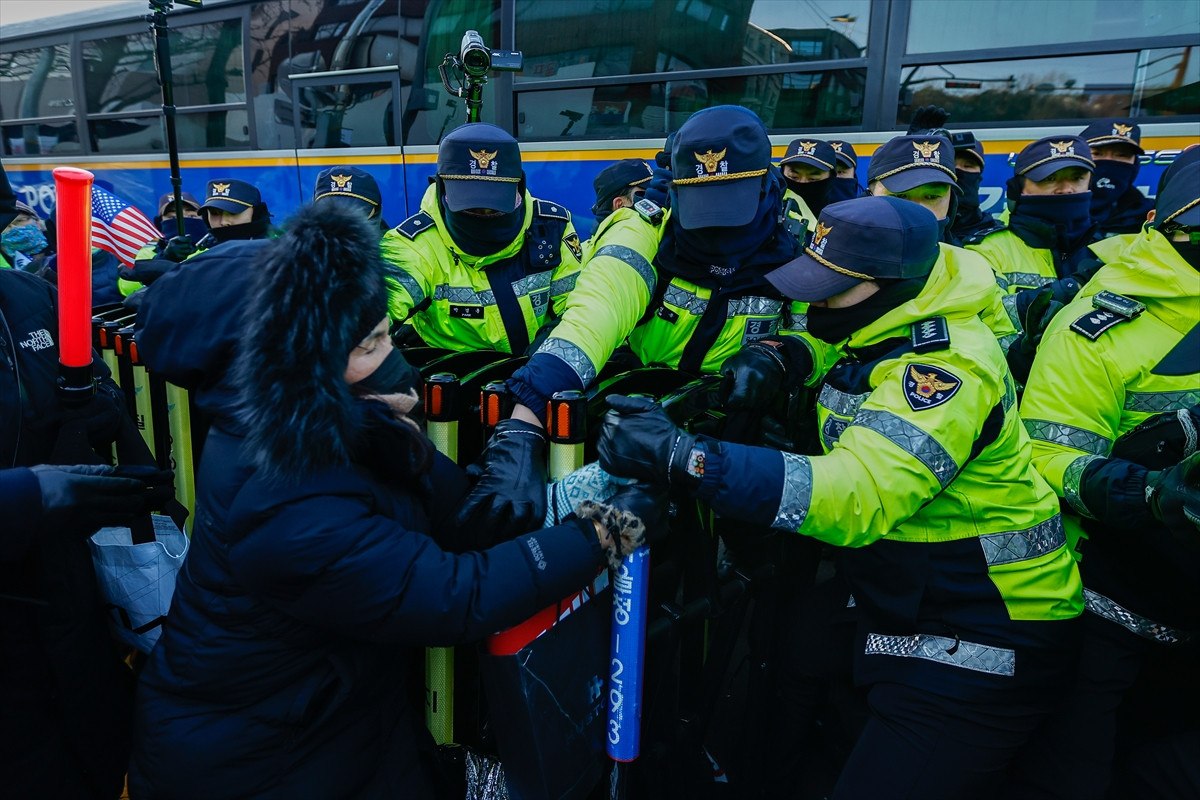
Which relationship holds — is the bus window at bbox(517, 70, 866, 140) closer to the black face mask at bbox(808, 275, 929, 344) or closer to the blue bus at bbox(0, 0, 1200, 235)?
the blue bus at bbox(0, 0, 1200, 235)

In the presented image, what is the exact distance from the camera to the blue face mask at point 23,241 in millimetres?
5613

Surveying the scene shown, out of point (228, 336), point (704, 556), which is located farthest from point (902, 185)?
point (228, 336)

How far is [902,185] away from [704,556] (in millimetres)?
2263

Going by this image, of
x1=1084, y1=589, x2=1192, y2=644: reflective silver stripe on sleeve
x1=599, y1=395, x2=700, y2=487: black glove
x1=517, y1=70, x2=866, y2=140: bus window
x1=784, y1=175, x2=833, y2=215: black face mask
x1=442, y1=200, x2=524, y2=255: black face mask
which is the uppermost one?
x1=517, y1=70, x2=866, y2=140: bus window

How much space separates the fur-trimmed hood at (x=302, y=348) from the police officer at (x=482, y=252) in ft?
4.68

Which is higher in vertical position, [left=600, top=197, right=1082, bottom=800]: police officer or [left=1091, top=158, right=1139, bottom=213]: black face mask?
[left=1091, top=158, right=1139, bottom=213]: black face mask

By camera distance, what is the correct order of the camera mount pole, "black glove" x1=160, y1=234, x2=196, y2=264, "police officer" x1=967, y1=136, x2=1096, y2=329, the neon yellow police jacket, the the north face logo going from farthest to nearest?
"black glove" x1=160, y1=234, x2=196, y2=264 → the camera mount pole → "police officer" x1=967, y1=136, x2=1096, y2=329 → the neon yellow police jacket → the the north face logo

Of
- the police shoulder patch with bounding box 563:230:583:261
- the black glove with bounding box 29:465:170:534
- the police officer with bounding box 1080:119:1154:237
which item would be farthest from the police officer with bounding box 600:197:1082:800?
the police officer with bounding box 1080:119:1154:237

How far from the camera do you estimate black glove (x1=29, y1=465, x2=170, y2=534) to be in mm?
1711

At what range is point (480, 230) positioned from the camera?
9.84ft

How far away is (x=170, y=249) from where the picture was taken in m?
5.21

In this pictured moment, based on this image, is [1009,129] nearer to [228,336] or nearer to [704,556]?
[704,556]

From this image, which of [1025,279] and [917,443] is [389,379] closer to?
[917,443]

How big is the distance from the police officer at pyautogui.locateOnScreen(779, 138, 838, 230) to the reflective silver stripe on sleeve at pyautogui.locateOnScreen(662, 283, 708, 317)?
216cm
